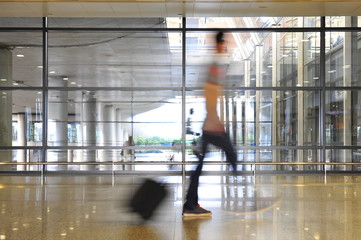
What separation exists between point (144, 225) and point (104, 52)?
27.9 ft

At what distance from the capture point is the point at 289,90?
42.2 feet

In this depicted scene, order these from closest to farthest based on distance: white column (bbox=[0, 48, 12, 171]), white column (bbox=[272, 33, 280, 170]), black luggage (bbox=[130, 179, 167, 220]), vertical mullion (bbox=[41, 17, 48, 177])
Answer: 1. black luggage (bbox=[130, 179, 167, 220])
2. vertical mullion (bbox=[41, 17, 48, 177])
3. white column (bbox=[0, 48, 12, 171])
4. white column (bbox=[272, 33, 280, 170])

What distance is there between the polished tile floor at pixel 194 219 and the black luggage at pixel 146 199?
0.13 metres

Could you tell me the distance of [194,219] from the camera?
5.76m

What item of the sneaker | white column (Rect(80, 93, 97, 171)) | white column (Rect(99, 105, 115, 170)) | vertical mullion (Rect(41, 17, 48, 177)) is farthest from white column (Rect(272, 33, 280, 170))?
the sneaker

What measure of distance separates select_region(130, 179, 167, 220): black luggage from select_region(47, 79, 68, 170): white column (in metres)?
7.32

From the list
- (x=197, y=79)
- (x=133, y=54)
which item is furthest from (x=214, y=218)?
(x=133, y=54)

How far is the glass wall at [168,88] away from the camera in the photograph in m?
12.8

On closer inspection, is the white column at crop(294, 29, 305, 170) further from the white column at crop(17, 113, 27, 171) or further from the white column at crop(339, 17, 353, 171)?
the white column at crop(17, 113, 27, 171)

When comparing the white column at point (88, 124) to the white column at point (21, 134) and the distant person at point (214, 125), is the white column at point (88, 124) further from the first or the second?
the distant person at point (214, 125)

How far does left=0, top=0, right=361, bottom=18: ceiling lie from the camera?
10867 millimetres

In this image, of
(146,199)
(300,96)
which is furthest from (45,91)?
(146,199)

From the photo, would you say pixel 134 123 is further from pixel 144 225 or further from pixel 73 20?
pixel 144 225

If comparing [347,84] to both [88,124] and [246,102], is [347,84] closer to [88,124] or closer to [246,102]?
[246,102]
